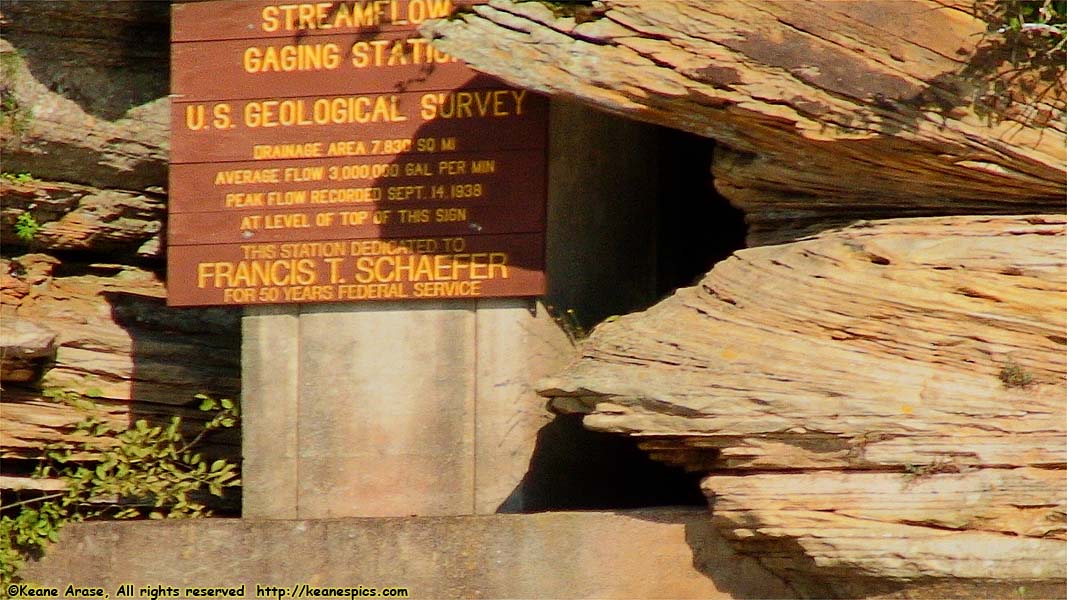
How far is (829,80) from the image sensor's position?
735cm

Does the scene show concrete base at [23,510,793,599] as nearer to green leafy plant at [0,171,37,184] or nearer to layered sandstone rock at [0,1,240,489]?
layered sandstone rock at [0,1,240,489]

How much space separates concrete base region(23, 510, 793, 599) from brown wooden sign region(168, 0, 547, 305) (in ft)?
4.12

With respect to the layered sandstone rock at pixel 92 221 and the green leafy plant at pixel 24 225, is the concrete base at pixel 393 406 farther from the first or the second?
the green leafy plant at pixel 24 225

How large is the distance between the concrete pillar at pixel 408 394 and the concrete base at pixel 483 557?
402 millimetres

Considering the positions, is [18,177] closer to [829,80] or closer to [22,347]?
[22,347]

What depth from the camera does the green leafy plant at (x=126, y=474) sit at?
28.8ft

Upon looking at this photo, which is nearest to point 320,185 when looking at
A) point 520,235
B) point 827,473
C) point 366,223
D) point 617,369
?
point 366,223

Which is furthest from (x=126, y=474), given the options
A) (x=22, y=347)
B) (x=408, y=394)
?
(x=408, y=394)

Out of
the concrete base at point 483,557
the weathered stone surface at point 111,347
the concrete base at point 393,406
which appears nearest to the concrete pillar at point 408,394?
the concrete base at point 393,406

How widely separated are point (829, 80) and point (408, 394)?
270cm

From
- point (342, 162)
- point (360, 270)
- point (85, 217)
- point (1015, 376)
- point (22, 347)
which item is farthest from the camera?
point (85, 217)

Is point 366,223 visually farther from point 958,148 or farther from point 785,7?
point 958,148

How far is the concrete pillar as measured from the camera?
8.12 m

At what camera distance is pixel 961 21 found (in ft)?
24.2
